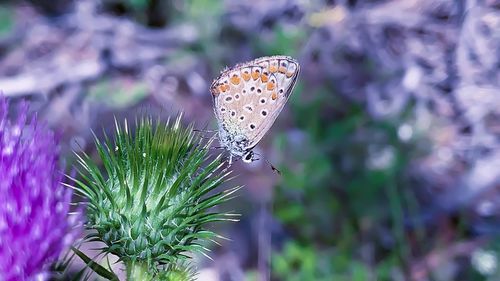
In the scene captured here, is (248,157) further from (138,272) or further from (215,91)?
(138,272)

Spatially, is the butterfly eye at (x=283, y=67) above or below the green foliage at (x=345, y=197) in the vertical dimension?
above

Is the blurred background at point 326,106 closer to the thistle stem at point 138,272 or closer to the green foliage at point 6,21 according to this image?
the green foliage at point 6,21

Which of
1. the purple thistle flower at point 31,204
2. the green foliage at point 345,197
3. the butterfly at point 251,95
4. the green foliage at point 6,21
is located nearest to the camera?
the purple thistle flower at point 31,204

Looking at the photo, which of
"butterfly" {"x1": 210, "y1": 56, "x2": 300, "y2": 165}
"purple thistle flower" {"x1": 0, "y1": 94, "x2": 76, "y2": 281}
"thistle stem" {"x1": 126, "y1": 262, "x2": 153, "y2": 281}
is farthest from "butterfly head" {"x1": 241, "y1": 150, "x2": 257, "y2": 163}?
"purple thistle flower" {"x1": 0, "y1": 94, "x2": 76, "y2": 281}

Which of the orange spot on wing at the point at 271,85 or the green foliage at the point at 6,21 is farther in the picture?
the green foliage at the point at 6,21

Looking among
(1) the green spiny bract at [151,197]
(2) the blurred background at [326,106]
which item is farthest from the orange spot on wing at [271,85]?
(2) the blurred background at [326,106]


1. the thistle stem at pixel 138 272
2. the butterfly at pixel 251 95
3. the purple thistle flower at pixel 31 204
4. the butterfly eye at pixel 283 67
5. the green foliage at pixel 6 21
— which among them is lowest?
the thistle stem at pixel 138 272

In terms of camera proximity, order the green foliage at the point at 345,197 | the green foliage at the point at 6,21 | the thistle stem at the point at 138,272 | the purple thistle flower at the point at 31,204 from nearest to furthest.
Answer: the purple thistle flower at the point at 31,204, the thistle stem at the point at 138,272, the green foliage at the point at 345,197, the green foliage at the point at 6,21

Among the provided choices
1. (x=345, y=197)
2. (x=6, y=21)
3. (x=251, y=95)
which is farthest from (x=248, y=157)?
(x=6, y=21)
